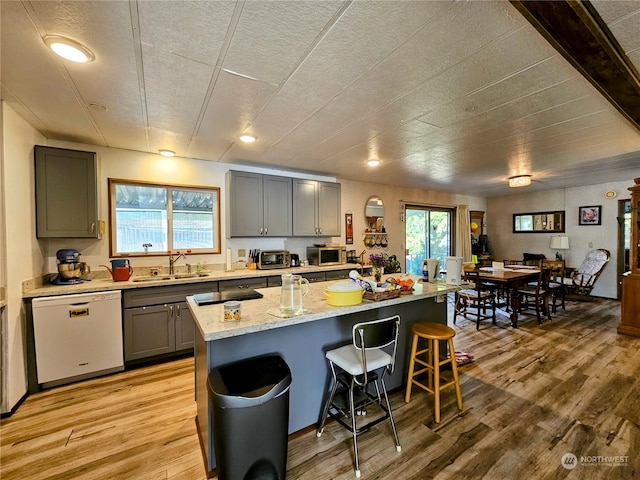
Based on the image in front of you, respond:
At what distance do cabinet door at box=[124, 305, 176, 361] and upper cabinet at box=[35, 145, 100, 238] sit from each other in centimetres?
102

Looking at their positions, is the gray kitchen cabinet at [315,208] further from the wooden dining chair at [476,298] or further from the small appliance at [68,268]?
the small appliance at [68,268]

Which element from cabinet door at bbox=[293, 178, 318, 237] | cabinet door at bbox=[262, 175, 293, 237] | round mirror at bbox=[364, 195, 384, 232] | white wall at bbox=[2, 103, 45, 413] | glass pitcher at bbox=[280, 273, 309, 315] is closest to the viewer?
glass pitcher at bbox=[280, 273, 309, 315]

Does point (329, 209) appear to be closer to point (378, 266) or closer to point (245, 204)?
point (245, 204)

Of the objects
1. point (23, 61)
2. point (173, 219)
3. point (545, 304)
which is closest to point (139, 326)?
point (173, 219)

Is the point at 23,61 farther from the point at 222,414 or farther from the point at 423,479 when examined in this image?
the point at 423,479

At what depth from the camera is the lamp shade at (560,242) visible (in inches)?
245

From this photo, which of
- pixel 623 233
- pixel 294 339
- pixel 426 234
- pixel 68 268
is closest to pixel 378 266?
pixel 294 339

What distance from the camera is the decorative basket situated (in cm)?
212

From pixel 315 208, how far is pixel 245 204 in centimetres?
117

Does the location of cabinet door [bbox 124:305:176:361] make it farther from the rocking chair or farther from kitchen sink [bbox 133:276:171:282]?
the rocking chair

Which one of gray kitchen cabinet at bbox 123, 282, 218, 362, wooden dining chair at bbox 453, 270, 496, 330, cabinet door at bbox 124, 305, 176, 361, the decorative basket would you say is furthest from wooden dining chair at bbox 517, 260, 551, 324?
cabinet door at bbox 124, 305, 176, 361

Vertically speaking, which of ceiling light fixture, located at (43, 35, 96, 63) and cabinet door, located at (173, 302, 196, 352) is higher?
ceiling light fixture, located at (43, 35, 96, 63)

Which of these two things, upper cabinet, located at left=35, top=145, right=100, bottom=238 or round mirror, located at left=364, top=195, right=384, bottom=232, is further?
round mirror, located at left=364, top=195, right=384, bottom=232

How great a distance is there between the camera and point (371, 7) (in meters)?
1.30
